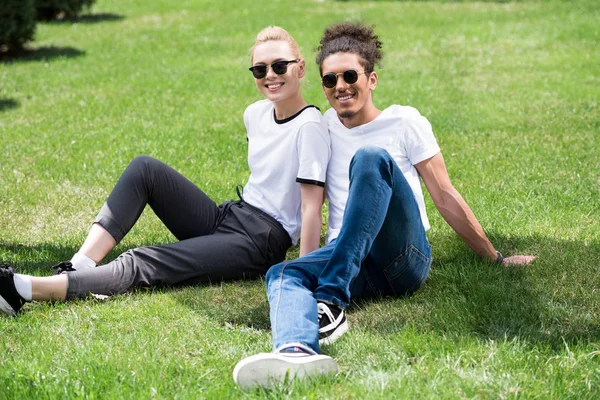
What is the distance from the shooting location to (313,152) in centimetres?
449

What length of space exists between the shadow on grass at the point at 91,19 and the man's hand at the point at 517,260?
15378mm

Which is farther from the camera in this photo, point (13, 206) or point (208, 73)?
point (208, 73)

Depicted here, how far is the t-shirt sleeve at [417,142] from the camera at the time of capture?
4.36m

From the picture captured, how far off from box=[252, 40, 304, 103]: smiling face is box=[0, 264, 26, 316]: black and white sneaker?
167 centimetres

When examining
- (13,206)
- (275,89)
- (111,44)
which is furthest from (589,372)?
(111,44)

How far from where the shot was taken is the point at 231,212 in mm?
4914

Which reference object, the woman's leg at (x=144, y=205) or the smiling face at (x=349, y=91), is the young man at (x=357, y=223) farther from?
the woman's leg at (x=144, y=205)

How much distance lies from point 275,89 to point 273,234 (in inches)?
32.3

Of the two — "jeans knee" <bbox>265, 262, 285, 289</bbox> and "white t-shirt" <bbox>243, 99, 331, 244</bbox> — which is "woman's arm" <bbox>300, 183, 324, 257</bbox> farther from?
"jeans knee" <bbox>265, 262, 285, 289</bbox>

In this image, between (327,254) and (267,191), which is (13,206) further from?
(327,254)

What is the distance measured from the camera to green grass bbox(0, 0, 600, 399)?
3.52 metres

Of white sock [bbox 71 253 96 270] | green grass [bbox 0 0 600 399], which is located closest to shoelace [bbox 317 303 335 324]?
green grass [bbox 0 0 600 399]

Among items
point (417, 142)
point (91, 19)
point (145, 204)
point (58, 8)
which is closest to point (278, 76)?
point (417, 142)

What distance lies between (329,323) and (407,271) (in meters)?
0.58
